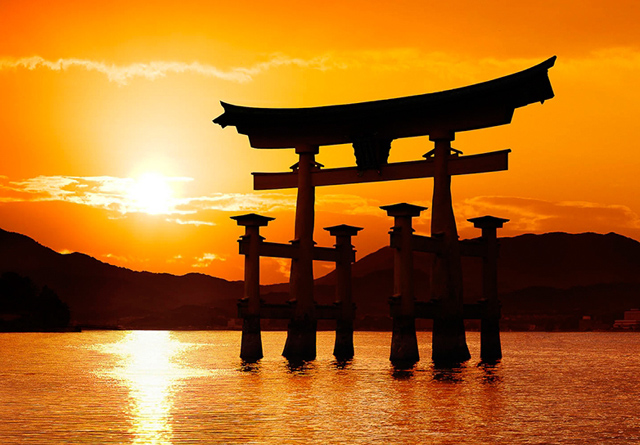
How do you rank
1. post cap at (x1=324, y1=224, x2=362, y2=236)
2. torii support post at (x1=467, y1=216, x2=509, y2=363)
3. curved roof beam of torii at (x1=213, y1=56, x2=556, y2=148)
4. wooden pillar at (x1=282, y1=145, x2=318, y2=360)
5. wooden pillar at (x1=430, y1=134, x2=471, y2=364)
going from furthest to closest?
post cap at (x1=324, y1=224, x2=362, y2=236), torii support post at (x1=467, y1=216, x2=509, y2=363), wooden pillar at (x1=282, y1=145, x2=318, y2=360), wooden pillar at (x1=430, y1=134, x2=471, y2=364), curved roof beam of torii at (x1=213, y1=56, x2=556, y2=148)

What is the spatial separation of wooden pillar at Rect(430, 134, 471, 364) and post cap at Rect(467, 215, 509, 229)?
441cm

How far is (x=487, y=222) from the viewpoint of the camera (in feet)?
138

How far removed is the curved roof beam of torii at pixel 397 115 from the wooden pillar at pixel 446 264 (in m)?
1.15

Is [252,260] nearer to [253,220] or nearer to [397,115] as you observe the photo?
[253,220]

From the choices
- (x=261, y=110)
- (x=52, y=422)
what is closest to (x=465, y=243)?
(x=261, y=110)

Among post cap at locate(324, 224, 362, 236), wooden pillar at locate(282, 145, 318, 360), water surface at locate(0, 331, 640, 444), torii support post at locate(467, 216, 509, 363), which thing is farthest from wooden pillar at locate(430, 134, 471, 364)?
post cap at locate(324, 224, 362, 236)

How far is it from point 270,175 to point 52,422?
22092 mm

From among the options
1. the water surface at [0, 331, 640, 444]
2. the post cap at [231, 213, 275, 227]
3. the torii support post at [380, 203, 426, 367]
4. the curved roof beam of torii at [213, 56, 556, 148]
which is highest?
the curved roof beam of torii at [213, 56, 556, 148]

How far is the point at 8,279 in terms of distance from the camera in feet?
440

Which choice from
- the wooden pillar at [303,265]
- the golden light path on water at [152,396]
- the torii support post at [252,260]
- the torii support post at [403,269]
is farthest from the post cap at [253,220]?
the golden light path on water at [152,396]

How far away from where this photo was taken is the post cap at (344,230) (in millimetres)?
44219

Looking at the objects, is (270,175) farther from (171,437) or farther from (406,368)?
(171,437)

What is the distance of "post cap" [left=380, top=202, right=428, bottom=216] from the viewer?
119 ft

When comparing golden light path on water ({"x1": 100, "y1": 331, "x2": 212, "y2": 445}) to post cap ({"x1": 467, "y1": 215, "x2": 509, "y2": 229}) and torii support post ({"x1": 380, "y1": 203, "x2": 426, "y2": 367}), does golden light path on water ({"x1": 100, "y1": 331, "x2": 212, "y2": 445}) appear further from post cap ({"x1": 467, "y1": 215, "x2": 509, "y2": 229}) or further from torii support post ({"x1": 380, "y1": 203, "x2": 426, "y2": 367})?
A: post cap ({"x1": 467, "y1": 215, "x2": 509, "y2": 229})
